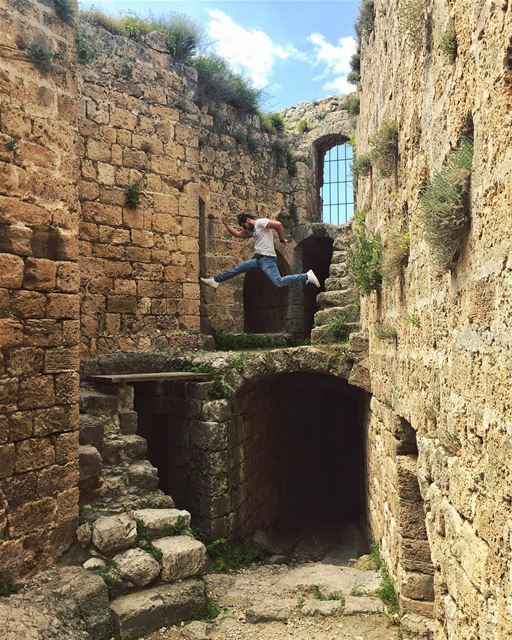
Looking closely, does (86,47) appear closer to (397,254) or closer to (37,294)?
(37,294)

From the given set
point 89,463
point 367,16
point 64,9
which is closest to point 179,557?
point 89,463

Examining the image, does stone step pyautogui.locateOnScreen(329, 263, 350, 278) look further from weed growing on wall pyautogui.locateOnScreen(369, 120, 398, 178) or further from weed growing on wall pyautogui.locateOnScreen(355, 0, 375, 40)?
weed growing on wall pyautogui.locateOnScreen(369, 120, 398, 178)

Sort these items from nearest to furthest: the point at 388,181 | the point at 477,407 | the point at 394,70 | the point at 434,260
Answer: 1. the point at 477,407
2. the point at 434,260
3. the point at 394,70
4. the point at 388,181

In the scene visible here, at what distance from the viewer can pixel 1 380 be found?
4305 millimetres

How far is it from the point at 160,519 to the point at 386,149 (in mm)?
4005

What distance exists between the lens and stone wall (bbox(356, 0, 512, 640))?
205 centimetres

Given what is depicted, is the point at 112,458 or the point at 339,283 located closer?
the point at 112,458

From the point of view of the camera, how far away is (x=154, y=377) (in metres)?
6.54

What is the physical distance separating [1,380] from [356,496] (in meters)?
8.54

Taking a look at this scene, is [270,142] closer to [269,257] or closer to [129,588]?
[269,257]

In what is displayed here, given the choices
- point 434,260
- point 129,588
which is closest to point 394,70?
point 434,260

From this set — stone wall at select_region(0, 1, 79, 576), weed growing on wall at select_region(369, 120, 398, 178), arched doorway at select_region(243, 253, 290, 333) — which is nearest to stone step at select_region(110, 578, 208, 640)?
stone wall at select_region(0, 1, 79, 576)

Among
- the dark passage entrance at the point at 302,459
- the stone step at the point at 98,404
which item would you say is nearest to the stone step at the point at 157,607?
the stone step at the point at 98,404

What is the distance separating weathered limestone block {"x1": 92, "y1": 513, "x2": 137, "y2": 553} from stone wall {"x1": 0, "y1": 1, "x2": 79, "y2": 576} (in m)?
0.24
